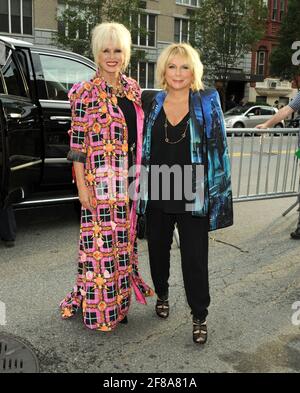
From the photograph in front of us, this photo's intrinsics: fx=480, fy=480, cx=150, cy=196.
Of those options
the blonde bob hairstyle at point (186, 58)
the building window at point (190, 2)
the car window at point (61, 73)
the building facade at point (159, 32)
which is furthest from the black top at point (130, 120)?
the building window at point (190, 2)

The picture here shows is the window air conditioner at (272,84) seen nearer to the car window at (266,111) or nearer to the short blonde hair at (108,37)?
the car window at (266,111)

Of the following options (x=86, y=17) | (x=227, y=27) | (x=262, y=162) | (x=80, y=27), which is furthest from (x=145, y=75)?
(x=262, y=162)

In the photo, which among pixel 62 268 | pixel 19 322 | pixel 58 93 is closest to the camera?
pixel 19 322

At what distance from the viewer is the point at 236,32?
94.2 feet

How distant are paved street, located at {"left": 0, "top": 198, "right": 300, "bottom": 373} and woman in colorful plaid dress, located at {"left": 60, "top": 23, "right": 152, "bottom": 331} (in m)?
0.25

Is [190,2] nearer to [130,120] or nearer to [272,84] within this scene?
[272,84]

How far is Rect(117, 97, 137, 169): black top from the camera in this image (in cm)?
305

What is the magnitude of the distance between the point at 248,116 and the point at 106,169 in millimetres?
21272

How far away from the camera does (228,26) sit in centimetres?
2859

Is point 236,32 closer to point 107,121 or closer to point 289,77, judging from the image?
point 289,77

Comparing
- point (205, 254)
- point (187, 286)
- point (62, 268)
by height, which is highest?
point (205, 254)

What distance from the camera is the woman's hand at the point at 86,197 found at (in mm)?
3045
